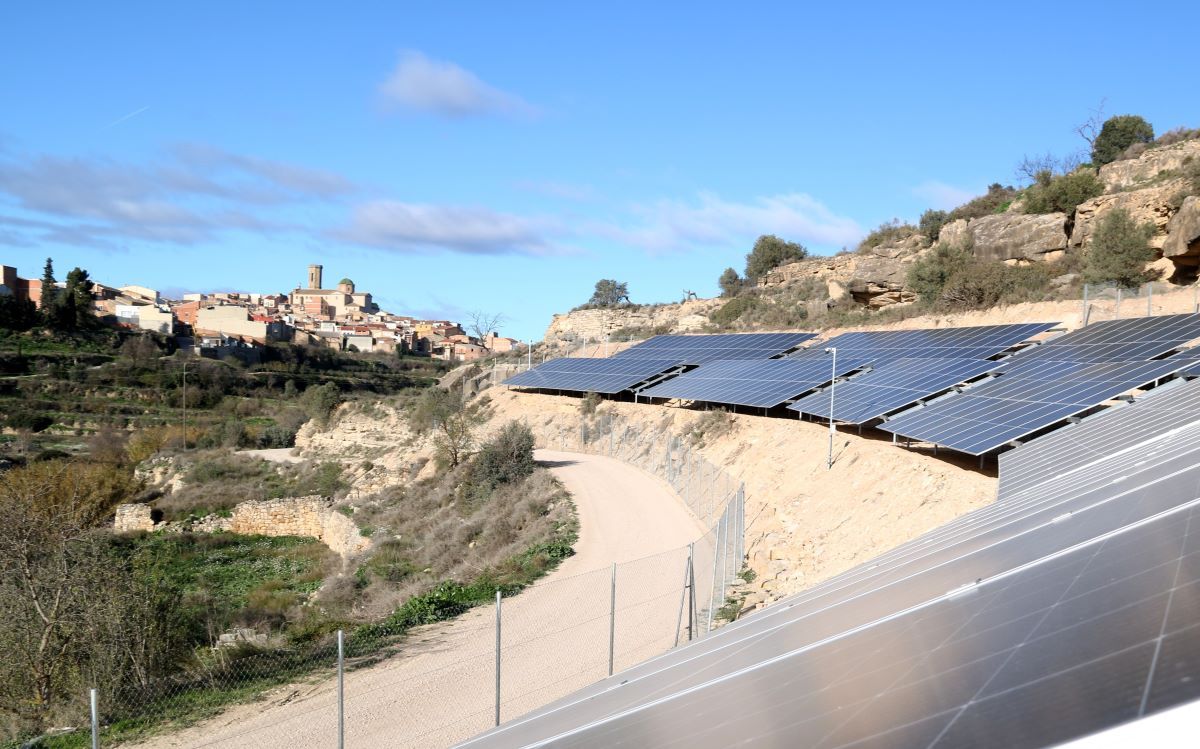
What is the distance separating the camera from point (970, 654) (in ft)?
11.0

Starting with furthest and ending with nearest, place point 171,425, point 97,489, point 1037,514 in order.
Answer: point 171,425 < point 97,489 < point 1037,514

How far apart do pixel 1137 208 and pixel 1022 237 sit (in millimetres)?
5682

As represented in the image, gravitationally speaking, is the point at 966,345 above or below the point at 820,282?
below

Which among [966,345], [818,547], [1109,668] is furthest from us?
[966,345]

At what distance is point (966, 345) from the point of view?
3192 cm

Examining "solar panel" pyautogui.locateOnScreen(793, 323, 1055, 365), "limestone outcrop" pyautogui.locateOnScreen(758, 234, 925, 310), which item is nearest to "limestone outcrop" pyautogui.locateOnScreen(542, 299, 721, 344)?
"limestone outcrop" pyautogui.locateOnScreen(758, 234, 925, 310)

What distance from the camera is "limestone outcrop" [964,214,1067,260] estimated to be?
42469 mm

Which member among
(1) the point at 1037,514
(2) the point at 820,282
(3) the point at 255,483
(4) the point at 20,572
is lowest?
(3) the point at 255,483

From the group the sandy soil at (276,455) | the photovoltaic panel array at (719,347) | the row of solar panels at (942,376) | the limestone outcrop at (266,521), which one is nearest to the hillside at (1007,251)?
the photovoltaic panel array at (719,347)

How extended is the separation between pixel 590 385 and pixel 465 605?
98.6 ft

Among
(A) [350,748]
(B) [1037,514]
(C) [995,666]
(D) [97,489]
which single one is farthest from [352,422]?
(C) [995,666]

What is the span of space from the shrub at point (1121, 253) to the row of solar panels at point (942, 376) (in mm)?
7163

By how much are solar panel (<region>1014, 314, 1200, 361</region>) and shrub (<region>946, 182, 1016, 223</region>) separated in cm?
3171

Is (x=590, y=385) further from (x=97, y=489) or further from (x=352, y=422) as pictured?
(x=97, y=489)
